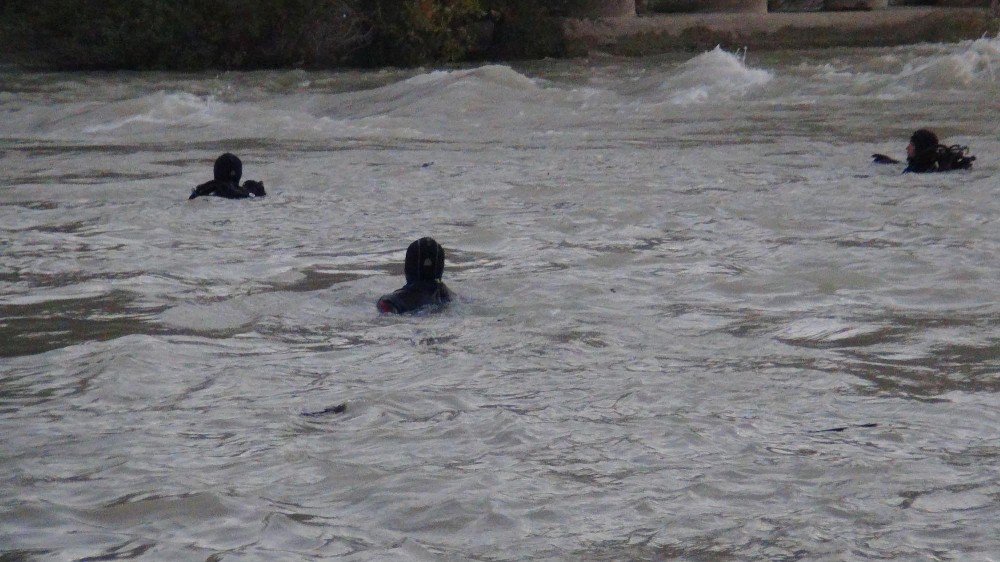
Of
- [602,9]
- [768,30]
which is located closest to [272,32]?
[602,9]

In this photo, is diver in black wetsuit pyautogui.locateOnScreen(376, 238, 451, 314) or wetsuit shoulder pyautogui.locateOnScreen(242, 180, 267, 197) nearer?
diver in black wetsuit pyautogui.locateOnScreen(376, 238, 451, 314)

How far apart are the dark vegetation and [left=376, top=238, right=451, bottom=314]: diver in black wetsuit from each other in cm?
2758

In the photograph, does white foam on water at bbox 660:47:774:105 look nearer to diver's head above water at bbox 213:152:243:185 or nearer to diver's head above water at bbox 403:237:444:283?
diver's head above water at bbox 213:152:243:185

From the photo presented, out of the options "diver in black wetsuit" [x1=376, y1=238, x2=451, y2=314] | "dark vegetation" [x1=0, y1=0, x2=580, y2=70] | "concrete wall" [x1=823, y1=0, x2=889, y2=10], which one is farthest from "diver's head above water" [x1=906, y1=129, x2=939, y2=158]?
"concrete wall" [x1=823, y1=0, x2=889, y2=10]

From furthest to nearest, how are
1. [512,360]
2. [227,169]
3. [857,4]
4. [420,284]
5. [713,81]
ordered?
[857,4]
[713,81]
[227,169]
[420,284]
[512,360]

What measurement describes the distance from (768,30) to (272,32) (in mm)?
12487

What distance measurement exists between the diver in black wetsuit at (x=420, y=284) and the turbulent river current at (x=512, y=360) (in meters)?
0.13

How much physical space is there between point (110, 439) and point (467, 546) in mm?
1865

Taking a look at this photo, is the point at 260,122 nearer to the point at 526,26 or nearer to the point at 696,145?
the point at 696,145

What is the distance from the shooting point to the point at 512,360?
7234 millimetres

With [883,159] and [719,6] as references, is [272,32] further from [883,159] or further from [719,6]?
[883,159]

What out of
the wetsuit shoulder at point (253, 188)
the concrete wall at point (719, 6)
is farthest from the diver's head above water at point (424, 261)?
the concrete wall at point (719, 6)

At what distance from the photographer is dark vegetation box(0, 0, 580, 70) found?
1393 inches

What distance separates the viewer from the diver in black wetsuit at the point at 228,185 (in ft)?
42.1
